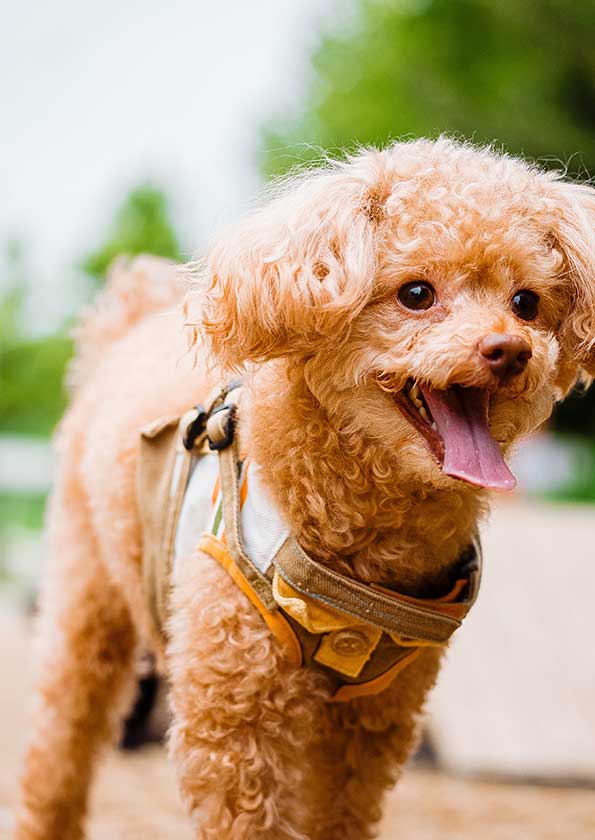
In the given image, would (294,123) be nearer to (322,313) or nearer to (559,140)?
(559,140)

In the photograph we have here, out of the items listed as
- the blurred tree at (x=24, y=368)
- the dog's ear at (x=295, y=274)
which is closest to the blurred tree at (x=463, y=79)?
the blurred tree at (x=24, y=368)

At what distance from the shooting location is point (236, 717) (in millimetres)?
2281

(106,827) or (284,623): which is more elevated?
(284,623)

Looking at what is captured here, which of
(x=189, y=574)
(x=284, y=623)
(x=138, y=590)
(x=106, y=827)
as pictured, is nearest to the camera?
(x=284, y=623)

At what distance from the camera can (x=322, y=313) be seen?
2094 mm

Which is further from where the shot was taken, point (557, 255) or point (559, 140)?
point (559, 140)

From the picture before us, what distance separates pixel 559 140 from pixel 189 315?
1472cm

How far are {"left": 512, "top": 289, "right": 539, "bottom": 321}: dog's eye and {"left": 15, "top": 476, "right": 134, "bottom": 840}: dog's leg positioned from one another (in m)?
1.59

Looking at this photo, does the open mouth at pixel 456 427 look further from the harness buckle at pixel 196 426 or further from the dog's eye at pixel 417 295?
the harness buckle at pixel 196 426

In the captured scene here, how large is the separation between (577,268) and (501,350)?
0.41m

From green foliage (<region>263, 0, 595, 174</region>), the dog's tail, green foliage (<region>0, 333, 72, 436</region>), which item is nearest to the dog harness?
the dog's tail

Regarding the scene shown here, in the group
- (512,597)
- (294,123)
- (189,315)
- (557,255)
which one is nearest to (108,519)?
(189,315)

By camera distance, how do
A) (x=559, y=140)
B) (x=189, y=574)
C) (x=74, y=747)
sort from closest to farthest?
(x=189, y=574)
(x=74, y=747)
(x=559, y=140)

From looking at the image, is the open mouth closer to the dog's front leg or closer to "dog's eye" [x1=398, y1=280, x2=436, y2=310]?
"dog's eye" [x1=398, y1=280, x2=436, y2=310]
